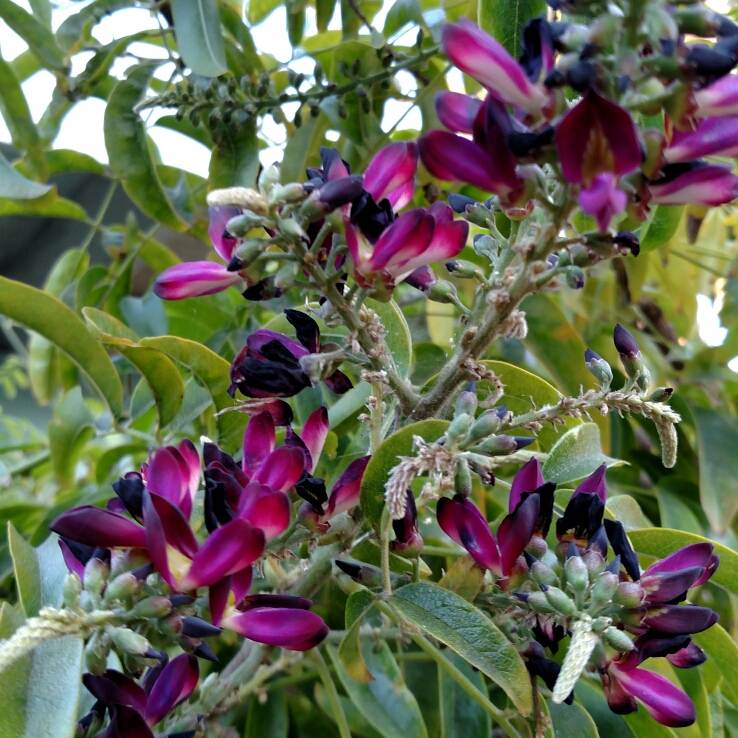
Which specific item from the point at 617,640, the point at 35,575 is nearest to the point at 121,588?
the point at 35,575

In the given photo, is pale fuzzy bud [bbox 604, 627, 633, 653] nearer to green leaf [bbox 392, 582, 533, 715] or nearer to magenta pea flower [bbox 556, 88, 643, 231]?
green leaf [bbox 392, 582, 533, 715]

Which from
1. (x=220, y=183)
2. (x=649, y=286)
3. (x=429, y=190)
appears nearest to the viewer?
(x=220, y=183)

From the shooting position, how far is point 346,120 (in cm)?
72

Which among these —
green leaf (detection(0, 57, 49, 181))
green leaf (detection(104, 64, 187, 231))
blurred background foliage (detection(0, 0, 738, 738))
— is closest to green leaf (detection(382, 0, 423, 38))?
blurred background foliage (detection(0, 0, 738, 738))

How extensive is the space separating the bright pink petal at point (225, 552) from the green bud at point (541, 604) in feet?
0.46

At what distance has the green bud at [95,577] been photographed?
0.30 meters

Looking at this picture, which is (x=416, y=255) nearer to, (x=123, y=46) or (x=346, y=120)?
(x=346, y=120)

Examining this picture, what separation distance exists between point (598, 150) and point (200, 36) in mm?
446

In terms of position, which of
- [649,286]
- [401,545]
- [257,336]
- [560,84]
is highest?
[560,84]

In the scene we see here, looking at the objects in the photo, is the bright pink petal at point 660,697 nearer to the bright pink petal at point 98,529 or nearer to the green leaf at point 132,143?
the bright pink petal at point 98,529

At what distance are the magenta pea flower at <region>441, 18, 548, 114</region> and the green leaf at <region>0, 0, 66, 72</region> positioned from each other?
0.57m

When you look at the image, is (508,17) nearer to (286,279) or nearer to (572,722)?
(286,279)

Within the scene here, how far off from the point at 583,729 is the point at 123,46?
0.77 m

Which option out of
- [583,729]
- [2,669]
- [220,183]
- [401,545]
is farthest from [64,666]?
[220,183]
